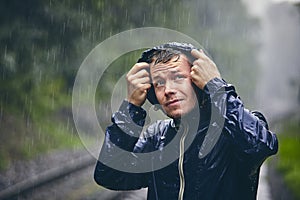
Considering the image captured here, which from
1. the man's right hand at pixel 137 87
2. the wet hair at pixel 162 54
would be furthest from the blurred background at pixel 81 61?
the man's right hand at pixel 137 87

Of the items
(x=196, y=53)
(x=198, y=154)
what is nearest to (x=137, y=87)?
(x=196, y=53)

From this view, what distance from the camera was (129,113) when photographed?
2164 millimetres

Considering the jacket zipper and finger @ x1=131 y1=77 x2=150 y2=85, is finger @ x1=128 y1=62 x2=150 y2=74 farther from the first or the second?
the jacket zipper

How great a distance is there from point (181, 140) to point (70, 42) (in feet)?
8.82

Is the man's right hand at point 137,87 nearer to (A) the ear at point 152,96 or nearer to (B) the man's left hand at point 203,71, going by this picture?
(A) the ear at point 152,96

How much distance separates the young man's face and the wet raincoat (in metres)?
0.08

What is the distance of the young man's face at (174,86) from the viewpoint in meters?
2.24

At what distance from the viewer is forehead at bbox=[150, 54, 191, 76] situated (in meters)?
2.25

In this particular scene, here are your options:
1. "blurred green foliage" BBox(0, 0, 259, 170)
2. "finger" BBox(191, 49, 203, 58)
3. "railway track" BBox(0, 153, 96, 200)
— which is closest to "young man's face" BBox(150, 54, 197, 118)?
"finger" BBox(191, 49, 203, 58)

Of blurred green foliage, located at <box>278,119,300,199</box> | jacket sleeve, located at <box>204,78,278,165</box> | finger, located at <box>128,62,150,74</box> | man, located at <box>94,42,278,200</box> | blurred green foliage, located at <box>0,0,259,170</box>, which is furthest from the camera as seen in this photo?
blurred green foliage, located at <box>0,0,259,170</box>

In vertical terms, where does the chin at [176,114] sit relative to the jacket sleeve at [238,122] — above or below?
below

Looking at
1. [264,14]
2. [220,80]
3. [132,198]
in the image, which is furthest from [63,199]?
[220,80]

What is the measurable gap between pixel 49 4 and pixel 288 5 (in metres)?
2.26

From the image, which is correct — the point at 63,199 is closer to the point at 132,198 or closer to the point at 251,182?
the point at 132,198
